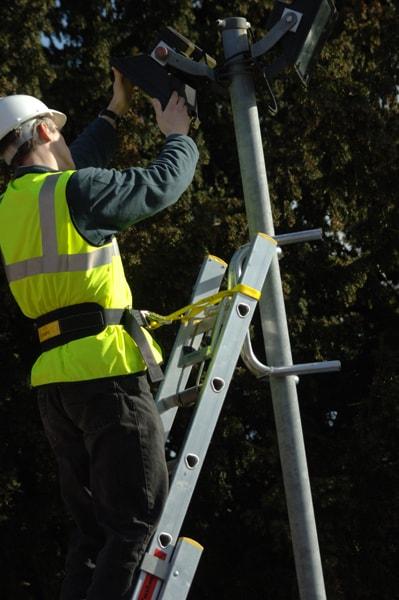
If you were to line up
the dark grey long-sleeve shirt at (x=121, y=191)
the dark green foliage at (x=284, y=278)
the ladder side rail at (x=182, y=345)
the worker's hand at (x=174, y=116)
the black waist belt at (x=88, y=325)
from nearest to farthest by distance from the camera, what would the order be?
1. the dark grey long-sleeve shirt at (x=121, y=191)
2. the black waist belt at (x=88, y=325)
3. the worker's hand at (x=174, y=116)
4. the ladder side rail at (x=182, y=345)
5. the dark green foliage at (x=284, y=278)

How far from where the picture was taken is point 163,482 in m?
2.98

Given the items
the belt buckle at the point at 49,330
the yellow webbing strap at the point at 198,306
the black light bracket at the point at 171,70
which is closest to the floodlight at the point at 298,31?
the black light bracket at the point at 171,70

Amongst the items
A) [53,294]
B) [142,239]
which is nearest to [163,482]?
[53,294]

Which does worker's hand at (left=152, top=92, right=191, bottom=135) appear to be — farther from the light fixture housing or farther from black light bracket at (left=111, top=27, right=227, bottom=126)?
the light fixture housing

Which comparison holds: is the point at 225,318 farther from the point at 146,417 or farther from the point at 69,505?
the point at 69,505

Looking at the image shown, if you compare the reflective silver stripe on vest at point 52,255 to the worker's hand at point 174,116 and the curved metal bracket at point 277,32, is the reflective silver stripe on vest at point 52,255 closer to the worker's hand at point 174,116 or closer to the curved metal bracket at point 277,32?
the worker's hand at point 174,116

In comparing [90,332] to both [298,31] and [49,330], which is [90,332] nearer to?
[49,330]

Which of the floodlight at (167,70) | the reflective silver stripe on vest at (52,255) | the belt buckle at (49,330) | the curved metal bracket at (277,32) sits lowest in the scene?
the belt buckle at (49,330)

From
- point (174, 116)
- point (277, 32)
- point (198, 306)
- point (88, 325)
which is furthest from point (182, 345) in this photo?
point (277, 32)

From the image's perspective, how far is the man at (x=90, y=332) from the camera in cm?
294

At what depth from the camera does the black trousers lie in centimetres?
289

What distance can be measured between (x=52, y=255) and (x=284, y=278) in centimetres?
715

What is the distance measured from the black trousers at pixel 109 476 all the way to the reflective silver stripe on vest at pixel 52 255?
0.35 metres

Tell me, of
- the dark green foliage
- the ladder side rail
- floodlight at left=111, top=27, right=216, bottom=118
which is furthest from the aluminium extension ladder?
the dark green foliage
